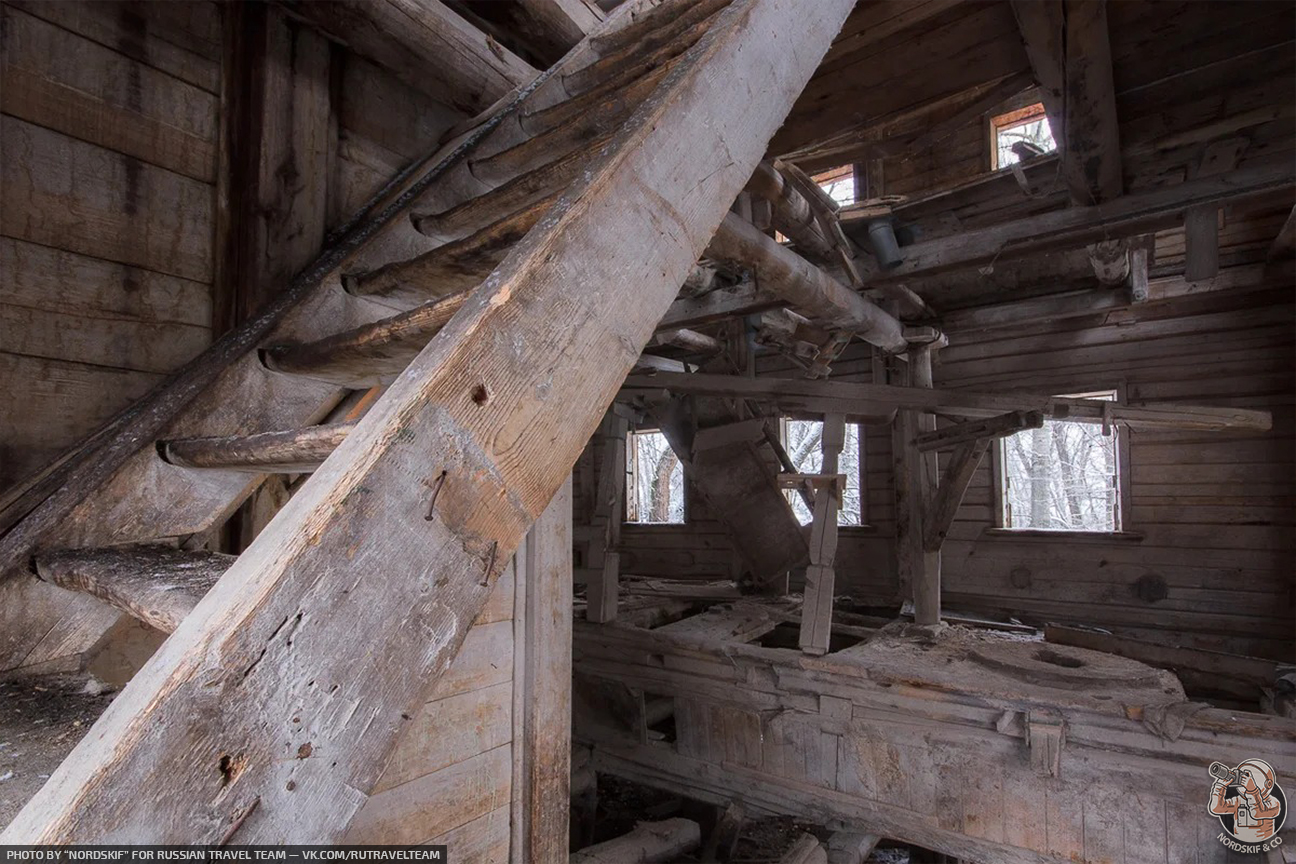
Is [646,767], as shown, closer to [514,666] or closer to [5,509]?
[514,666]

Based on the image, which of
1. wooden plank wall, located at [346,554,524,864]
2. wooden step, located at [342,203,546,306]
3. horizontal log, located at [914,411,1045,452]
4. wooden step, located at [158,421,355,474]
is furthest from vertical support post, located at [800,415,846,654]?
wooden step, located at [158,421,355,474]

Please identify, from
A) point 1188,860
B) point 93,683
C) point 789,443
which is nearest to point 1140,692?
point 1188,860

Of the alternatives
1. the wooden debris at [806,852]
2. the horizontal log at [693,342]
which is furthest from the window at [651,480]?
the wooden debris at [806,852]

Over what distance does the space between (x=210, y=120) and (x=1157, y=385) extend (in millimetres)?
7431

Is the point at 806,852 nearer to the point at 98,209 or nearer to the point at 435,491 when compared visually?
the point at 435,491

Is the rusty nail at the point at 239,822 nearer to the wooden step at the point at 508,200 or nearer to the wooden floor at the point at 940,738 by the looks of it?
the wooden step at the point at 508,200

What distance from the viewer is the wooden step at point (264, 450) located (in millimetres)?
1032

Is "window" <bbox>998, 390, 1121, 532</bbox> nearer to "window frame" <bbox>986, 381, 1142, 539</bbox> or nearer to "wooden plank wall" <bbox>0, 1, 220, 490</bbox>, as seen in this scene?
"window frame" <bbox>986, 381, 1142, 539</bbox>

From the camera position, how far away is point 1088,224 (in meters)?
3.65

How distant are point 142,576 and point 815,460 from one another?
31.6 ft

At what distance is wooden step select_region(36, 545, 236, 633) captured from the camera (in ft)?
3.10

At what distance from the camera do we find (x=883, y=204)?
4.34 m

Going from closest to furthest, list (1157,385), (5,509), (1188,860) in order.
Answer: (5,509) < (1188,860) < (1157,385)

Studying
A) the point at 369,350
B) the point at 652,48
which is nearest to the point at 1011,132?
the point at 652,48
